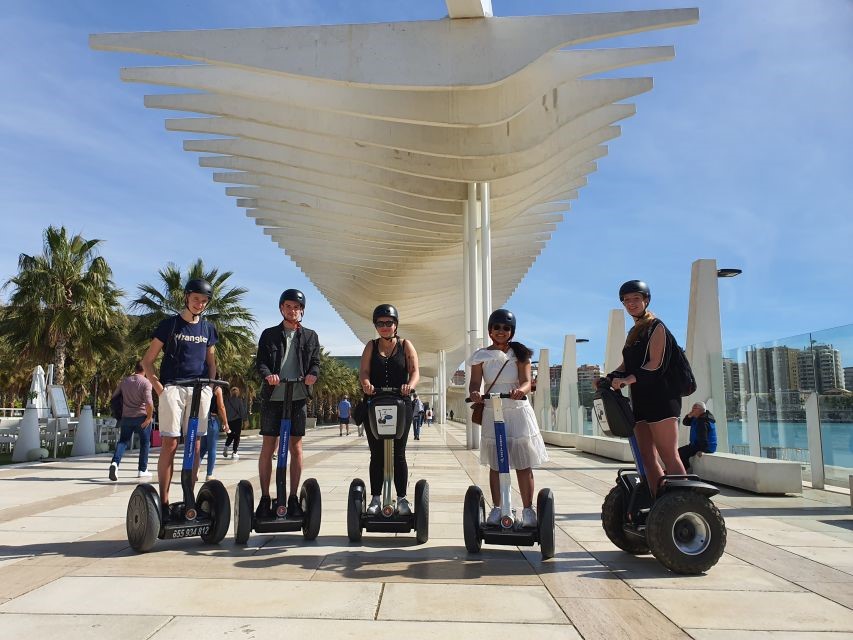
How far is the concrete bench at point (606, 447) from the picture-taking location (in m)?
12.9

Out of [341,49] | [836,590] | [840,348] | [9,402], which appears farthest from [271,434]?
[9,402]

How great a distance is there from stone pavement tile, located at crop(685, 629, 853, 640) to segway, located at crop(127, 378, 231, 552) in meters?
3.09

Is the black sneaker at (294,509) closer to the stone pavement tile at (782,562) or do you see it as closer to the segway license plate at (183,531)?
the segway license plate at (183,531)

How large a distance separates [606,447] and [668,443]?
10.1 metres

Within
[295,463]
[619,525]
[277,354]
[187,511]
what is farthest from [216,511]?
[619,525]

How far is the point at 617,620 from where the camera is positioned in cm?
309

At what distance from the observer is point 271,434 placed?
4.86 meters

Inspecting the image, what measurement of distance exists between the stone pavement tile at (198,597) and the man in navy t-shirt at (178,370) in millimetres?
956

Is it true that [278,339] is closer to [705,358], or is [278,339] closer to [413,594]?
[413,594]

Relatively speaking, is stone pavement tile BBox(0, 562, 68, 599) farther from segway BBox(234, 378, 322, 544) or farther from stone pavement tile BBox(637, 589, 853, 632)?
stone pavement tile BBox(637, 589, 853, 632)

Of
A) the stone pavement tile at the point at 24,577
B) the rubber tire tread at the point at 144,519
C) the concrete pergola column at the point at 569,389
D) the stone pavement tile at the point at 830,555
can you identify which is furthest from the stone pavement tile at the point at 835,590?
the concrete pergola column at the point at 569,389

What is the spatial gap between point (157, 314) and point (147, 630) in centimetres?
2250

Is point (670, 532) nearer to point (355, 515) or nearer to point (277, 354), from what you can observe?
point (355, 515)

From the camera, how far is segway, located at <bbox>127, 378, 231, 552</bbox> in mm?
4328
